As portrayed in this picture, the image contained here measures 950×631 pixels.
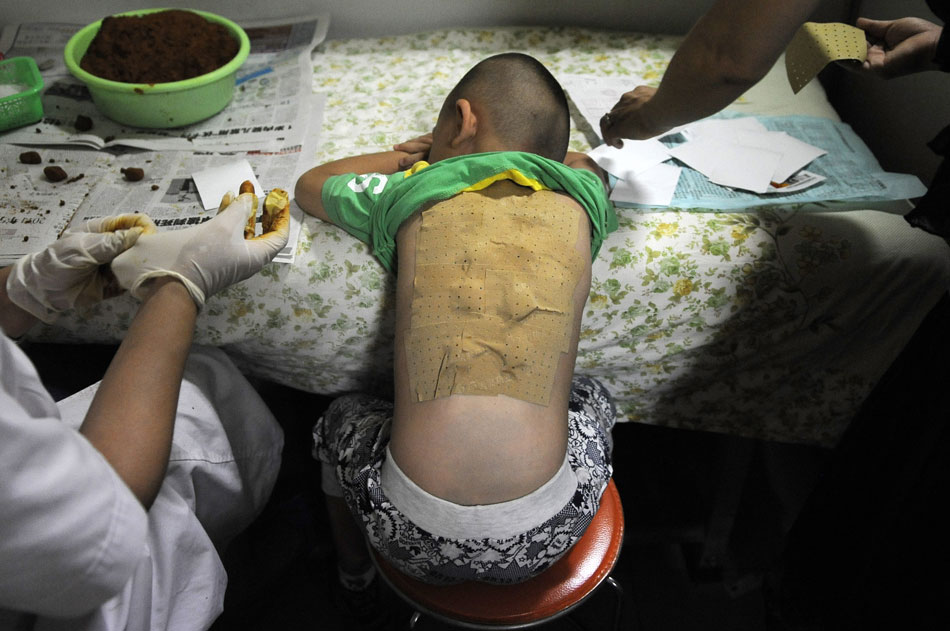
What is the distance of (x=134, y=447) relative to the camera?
694 mm

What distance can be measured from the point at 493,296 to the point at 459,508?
0.91 ft

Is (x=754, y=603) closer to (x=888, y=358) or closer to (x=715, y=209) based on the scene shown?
(x=888, y=358)

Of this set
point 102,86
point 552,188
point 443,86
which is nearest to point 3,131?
point 102,86

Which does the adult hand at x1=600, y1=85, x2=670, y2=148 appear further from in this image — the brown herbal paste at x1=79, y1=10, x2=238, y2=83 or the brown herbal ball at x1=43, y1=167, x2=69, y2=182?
the brown herbal ball at x1=43, y1=167, x2=69, y2=182

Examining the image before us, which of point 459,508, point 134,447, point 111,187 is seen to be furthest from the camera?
point 111,187

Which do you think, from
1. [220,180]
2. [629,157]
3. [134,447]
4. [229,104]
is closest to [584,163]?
[629,157]

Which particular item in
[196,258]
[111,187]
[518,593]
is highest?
[196,258]

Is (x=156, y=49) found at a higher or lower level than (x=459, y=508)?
higher

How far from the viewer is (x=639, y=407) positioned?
1.28 m

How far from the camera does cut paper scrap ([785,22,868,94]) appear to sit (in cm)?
104

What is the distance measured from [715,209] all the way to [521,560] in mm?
672

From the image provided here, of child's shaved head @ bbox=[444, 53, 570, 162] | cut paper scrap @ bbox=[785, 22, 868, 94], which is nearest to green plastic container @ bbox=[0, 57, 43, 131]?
child's shaved head @ bbox=[444, 53, 570, 162]

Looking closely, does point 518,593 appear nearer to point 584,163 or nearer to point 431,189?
point 431,189

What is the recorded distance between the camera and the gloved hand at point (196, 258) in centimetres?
88
